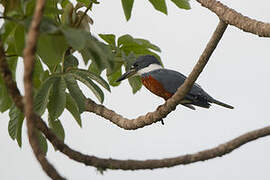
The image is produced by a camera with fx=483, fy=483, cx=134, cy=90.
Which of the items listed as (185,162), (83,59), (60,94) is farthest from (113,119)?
(185,162)

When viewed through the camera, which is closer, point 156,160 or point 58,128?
point 156,160

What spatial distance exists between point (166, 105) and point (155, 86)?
4.43 ft

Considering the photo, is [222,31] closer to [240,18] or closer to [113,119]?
[240,18]

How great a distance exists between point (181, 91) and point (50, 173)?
118 cm

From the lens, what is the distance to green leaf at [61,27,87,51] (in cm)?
152

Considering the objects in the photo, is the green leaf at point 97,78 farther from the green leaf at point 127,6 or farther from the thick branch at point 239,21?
the thick branch at point 239,21

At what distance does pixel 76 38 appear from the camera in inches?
60.5

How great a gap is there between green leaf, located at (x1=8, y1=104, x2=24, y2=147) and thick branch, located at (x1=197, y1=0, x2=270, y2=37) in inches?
52.8

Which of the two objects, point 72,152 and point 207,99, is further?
point 207,99

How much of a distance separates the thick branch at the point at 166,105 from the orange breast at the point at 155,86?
26.4 inches

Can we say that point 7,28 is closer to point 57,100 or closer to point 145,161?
point 57,100

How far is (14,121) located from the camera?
3010 millimetres

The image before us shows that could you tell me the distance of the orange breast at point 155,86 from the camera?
4.22 meters

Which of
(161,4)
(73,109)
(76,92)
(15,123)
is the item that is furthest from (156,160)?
(161,4)
